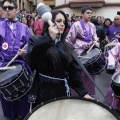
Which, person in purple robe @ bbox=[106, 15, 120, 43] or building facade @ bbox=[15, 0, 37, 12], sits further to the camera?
building facade @ bbox=[15, 0, 37, 12]

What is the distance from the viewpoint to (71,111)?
6.87 ft

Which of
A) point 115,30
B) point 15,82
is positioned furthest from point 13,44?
point 115,30

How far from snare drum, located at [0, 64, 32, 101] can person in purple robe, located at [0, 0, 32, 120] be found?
29cm

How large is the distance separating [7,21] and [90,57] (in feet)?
4.63

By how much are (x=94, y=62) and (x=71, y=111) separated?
7.92 feet

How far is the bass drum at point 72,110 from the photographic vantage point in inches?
79.4

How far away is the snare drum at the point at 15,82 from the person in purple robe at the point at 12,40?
294 mm

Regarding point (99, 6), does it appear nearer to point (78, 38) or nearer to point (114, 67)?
point (78, 38)

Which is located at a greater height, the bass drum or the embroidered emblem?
the embroidered emblem

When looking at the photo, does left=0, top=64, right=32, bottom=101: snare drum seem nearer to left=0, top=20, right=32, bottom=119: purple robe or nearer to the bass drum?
left=0, top=20, right=32, bottom=119: purple robe

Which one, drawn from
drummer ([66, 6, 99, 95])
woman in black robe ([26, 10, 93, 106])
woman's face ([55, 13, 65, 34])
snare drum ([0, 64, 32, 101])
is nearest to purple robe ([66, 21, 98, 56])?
drummer ([66, 6, 99, 95])

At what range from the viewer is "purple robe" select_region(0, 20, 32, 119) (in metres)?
3.55

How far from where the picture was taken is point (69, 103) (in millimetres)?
2105

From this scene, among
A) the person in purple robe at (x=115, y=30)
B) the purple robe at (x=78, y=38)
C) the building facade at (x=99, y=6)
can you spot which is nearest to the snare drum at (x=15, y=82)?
the purple robe at (x=78, y=38)
